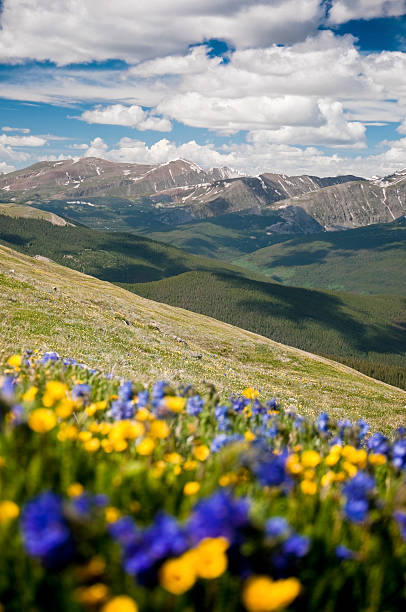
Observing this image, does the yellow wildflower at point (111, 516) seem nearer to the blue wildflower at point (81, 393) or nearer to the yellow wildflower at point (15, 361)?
the blue wildflower at point (81, 393)

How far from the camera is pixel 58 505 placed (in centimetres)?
192

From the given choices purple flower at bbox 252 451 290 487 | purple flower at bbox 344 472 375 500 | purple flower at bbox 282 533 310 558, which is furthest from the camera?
purple flower at bbox 344 472 375 500

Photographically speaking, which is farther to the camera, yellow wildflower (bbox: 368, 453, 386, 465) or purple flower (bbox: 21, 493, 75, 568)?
yellow wildflower (bbox: 368, 453, 386, 465)

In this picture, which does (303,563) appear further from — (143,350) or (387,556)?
(143,350)

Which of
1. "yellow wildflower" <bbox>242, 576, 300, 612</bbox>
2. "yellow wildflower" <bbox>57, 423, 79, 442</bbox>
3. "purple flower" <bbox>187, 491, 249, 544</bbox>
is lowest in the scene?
"yellow wildflower" <bbox>57, 423, 79, 442</bbox>

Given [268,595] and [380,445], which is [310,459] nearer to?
[380,445]

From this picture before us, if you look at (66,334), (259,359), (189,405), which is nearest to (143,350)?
(66,334)

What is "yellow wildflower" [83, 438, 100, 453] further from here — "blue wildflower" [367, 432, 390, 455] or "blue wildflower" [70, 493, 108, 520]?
"blue wildflower" [367, 432, 390, 455]

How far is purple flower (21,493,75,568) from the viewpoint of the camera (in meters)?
1.86

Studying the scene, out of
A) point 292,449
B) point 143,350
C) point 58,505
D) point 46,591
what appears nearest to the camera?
point 58,505

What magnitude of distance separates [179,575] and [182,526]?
0.44 metres

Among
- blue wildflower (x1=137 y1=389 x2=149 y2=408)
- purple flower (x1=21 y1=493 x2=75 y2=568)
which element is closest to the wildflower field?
purple flower (x1=21 y1=493 x2=75 y2=568)

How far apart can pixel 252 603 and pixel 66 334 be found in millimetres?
26791

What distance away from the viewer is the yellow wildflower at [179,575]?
1.95 m
